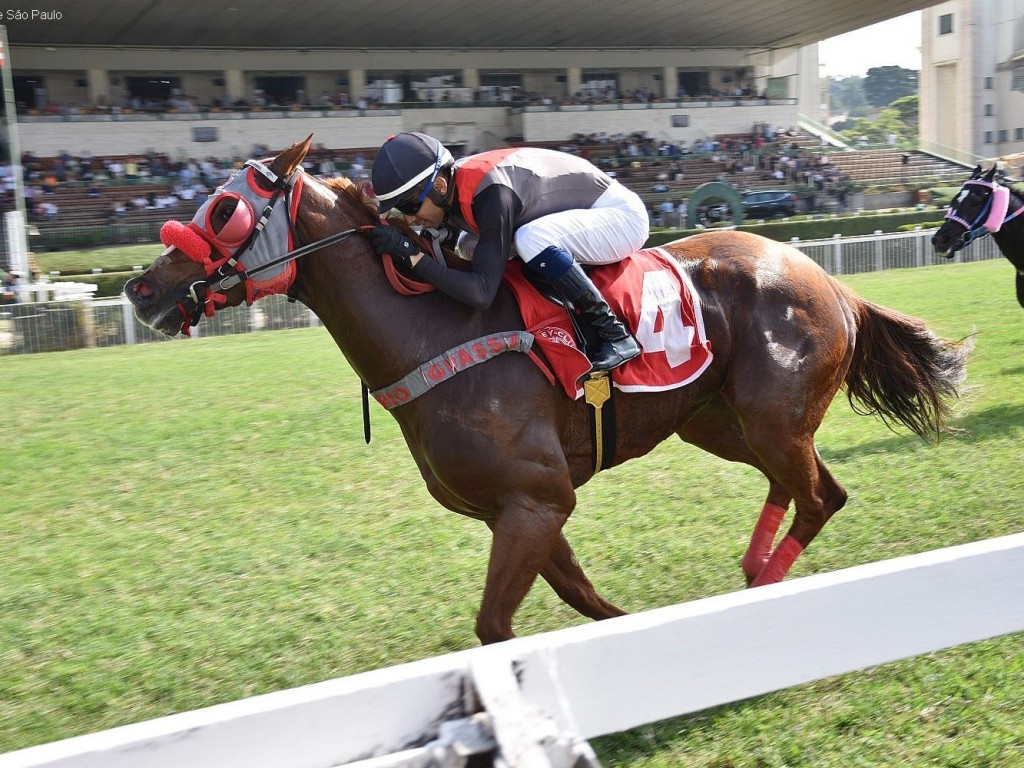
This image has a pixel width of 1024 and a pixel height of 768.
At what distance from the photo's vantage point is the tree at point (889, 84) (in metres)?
138

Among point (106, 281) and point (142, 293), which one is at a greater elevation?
point (142, 293)

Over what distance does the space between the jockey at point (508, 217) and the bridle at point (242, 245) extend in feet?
1.02

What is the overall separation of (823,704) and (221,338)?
13.8 m

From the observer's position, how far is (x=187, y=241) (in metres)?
3.21

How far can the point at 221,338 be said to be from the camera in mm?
15586

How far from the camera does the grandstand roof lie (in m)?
32.6

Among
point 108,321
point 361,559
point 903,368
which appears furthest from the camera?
point 108,321

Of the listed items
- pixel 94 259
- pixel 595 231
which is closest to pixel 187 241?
pixel 595 231

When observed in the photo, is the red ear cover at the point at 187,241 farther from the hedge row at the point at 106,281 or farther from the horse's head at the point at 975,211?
the hedge row at the point at 106,281

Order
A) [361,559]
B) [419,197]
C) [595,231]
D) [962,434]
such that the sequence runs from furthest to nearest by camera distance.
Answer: [962,434] < [361,559] < [595,231] < [419,197]

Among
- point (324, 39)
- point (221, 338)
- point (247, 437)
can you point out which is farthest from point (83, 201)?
point (247, 437)

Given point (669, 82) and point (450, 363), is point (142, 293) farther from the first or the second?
point (669, 82)

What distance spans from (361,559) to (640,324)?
2224 mm

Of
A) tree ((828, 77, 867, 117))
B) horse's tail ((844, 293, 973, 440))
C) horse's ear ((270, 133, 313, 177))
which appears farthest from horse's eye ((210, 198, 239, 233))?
tree ((828, 77, 867, 117))
